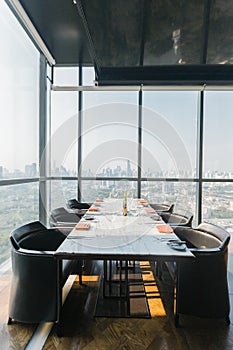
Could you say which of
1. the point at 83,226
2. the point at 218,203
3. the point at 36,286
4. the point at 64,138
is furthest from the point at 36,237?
the point at 218,203

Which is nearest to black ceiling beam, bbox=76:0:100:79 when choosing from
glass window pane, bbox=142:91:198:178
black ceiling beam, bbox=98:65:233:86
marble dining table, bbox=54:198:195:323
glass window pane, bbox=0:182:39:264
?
black ceiling beam, bbox=98:65:233:86

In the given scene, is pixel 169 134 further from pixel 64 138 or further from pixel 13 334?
pixel 13 334

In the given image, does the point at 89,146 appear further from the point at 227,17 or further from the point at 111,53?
the point at 227,17

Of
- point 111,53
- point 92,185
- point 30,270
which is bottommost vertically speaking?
point 30,270

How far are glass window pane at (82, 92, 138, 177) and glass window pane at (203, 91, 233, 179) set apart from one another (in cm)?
150

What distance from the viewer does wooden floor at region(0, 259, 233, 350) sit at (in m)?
1.92

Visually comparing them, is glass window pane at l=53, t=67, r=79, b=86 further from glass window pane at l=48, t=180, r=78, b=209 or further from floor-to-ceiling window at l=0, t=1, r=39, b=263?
glass window pane at l=48, t=180, r=78, b=209

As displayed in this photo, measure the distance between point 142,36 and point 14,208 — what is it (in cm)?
334

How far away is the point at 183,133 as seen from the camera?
541 cm

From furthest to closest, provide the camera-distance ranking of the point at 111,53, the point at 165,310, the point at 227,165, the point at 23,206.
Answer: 1. the point at 227,165
2. the point at 111,53
3. the point at 23,206
4. the point at 165,310

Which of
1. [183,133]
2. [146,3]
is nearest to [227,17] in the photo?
[146,3]

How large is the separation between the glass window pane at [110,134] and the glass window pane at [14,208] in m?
1.29

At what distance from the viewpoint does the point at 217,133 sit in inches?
210

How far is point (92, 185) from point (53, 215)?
2.03 m
